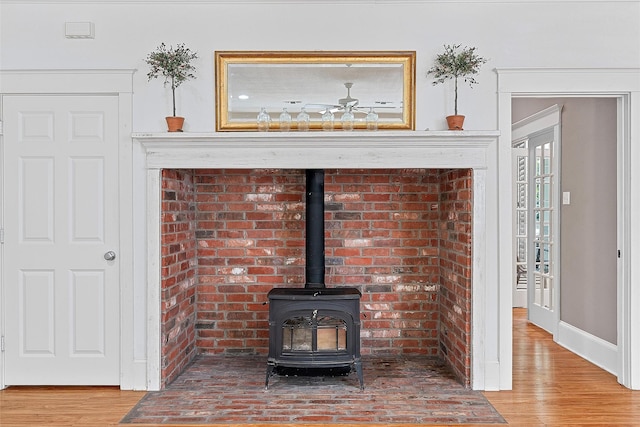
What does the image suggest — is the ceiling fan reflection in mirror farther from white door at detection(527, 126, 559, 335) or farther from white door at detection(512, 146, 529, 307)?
white door at detection(512, 146, 529, 307)

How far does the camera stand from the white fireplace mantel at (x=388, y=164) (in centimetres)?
312

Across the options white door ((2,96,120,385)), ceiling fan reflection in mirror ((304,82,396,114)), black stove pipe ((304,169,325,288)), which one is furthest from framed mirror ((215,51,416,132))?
white door ((2,96,120,385))

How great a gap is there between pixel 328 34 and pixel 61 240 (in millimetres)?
2230

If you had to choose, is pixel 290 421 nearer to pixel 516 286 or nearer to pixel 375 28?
pixel 375 28

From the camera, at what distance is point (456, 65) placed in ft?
10.1

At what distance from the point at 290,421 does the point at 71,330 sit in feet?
5.32

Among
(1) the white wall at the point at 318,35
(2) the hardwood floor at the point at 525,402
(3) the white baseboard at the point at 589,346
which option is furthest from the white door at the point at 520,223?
(1) the white wall at the point at 318,35

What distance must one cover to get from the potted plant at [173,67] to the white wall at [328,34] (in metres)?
0.06

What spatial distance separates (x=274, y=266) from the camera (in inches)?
153

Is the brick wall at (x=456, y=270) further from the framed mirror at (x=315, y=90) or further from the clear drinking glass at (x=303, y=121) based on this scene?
the clear drinking glass at (x=303, y=121)

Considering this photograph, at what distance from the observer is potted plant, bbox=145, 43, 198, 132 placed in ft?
10.0

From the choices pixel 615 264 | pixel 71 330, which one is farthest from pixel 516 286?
pixel 71 330

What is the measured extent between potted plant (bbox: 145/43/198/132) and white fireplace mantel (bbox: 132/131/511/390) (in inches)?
5.1

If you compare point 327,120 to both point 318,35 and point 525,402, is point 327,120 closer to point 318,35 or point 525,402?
point 318,35
